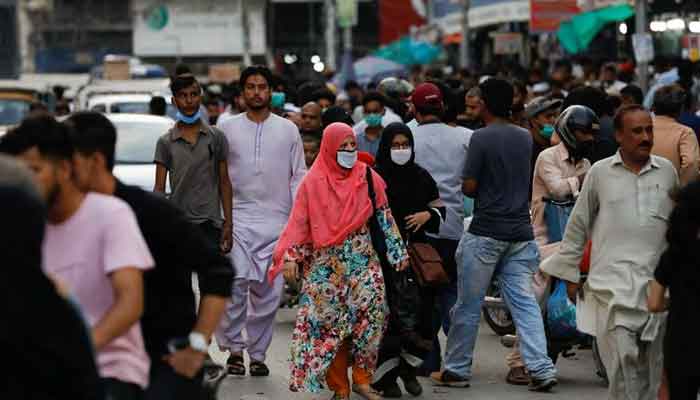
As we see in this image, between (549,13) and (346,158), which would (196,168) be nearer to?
(346,158)

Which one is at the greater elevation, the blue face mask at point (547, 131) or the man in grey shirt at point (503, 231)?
the blue face mask at point (547, 131)

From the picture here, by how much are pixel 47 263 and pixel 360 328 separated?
452 centimetres

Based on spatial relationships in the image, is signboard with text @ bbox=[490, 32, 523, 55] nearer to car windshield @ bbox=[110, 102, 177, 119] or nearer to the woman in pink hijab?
car windshield @ bbox=[110, 102, 177, 119]

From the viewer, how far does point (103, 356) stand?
5098 mm

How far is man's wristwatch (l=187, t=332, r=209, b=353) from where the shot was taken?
5.28 meters

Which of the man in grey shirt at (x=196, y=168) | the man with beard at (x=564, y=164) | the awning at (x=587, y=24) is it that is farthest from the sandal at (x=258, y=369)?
the awning at (x=587, y=24)

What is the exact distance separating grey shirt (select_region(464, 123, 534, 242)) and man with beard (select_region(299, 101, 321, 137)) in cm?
362

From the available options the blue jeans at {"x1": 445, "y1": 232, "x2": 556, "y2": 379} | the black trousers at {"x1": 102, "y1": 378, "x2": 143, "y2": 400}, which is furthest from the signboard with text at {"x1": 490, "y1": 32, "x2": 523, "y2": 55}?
the black trousers at {"x1": 102, "y1": 378, "x2": 143, "y2": 400}

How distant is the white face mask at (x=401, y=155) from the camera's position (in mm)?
9828

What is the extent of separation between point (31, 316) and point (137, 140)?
43.8 feet

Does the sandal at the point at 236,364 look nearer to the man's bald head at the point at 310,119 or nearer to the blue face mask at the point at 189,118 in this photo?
the blue face mask at the point at 189,118

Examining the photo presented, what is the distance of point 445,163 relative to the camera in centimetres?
1078

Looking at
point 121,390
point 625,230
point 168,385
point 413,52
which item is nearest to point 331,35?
point 413,52

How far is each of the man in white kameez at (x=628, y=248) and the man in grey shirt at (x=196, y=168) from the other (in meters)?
3.14
